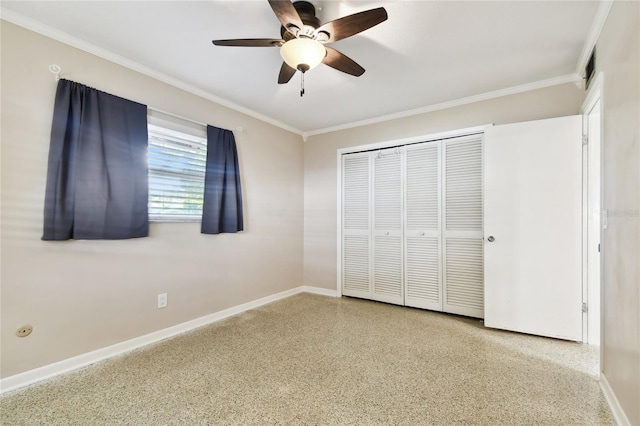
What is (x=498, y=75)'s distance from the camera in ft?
8.80

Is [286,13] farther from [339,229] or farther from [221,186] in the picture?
[339,229]

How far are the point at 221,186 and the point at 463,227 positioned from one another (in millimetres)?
2690

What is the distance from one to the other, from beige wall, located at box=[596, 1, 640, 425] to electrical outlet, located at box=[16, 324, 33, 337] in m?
3.42

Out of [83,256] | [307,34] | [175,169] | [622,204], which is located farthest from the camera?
[175,169]

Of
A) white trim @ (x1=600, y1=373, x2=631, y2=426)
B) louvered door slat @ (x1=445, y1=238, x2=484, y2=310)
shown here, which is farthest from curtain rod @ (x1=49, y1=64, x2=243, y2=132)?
white trim @ (x1=600, y1=373, x2=631, y2=426)

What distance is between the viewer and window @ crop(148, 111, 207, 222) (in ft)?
8.60

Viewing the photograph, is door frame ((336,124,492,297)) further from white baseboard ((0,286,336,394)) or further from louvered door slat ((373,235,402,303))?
white baseboard ((0,286,336,394))

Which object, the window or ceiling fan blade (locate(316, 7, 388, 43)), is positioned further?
the window

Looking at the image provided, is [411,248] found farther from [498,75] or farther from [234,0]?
[234,0]

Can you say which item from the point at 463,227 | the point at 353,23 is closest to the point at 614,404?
the point at 463,227

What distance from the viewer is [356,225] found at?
399 cm

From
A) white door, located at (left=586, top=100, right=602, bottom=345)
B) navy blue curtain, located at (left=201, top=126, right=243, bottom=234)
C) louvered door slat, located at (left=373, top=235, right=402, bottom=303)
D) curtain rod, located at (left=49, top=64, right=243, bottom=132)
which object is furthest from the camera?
louvered door slat, located at (left=373, top=235, right=402, bottom=303)

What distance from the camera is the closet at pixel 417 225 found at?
125 inches

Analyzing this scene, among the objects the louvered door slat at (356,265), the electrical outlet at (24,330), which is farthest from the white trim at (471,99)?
the electrical outlet at (24,330)
